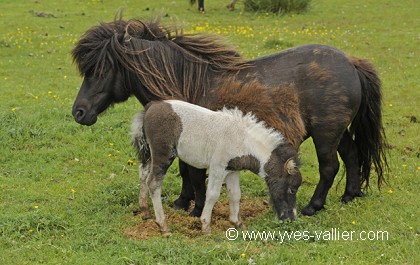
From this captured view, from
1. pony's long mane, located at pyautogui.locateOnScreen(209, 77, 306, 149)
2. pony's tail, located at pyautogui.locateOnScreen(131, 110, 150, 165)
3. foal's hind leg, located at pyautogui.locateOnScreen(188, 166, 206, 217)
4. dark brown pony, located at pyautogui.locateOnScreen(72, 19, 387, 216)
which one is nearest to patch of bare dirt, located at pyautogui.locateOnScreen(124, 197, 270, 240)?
foal's hind leg, located at pyautogui.locateOnScreen(188, 166, 206, 217)

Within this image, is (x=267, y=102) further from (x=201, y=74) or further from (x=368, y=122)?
(x=368, y=122)

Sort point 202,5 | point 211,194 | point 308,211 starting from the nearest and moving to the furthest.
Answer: point 211,194 → point 308,211 → point 202,5

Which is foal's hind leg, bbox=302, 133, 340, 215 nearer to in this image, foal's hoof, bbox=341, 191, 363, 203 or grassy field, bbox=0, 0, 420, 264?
grassy field, bbox=0, 0, 420, 264

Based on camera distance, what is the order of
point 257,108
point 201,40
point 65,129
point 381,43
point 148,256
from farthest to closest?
point 381,43, point 65,129, point 201,40, point 257,108, point 148,256

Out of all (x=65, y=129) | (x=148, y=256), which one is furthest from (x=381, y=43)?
(x=148, y=256)

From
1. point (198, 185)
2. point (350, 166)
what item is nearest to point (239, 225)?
point (198, 185)

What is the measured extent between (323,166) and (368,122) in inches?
31.2

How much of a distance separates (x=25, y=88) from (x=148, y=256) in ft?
24.9

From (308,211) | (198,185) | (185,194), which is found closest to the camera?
(198,185)

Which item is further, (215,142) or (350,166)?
(350,166)

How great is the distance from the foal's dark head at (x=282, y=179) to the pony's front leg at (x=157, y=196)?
1.03 meters

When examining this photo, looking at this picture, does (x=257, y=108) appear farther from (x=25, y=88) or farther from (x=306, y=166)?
(x=25, y=88)

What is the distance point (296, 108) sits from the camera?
626 cm

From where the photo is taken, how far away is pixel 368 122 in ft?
22.6
